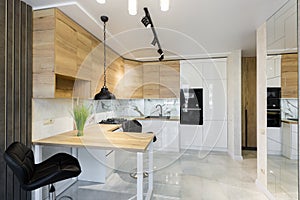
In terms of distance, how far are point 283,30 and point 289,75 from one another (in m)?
0.54

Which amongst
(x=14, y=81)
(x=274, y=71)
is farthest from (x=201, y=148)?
(x=14, y=81)

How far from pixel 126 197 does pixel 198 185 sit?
3.63ft

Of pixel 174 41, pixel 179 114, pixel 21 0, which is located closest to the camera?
pixel 21 0

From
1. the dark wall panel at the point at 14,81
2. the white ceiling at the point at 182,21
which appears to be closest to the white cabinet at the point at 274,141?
the white ceiling at the point at 182,21

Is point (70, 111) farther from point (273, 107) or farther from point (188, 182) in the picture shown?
point (273, 107)

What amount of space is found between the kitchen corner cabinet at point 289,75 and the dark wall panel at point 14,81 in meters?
2.92

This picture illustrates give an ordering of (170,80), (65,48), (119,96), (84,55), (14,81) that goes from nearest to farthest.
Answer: (14,81), (65,48), (84,55), (119,96), (170,80)

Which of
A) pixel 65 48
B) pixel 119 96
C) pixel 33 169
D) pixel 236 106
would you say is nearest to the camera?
pixel 33 169

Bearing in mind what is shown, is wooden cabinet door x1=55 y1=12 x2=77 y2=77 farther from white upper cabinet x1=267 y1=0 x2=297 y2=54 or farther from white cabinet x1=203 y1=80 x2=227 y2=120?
white cabinet x1=203 y1=80 x2=227 y2=120

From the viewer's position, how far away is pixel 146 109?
5.30 m

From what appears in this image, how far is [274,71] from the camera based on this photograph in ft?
7.58

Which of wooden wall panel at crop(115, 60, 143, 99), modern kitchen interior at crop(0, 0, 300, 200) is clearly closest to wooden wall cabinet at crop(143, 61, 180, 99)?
wooden wall panel at crop(115, 60, 143, 99)

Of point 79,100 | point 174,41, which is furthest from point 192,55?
point 79,100

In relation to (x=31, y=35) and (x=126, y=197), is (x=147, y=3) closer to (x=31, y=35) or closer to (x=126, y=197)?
(x=31, y=35)
